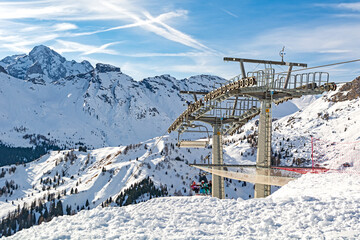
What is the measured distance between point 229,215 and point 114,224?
197 inches

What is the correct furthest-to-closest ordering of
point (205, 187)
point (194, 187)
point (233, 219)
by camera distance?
point (194, 187) → point (205, 187) → point (233, 219)

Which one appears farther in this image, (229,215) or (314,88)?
(314,88)

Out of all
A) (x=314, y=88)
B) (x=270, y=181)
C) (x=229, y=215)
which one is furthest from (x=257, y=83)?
(x=229, y=215)

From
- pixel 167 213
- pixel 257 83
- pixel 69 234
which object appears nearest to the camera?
pixel 69 234

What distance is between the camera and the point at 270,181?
65.8 feet

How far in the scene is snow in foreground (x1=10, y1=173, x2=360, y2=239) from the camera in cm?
1247

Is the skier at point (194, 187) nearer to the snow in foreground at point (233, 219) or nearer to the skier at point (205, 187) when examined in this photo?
the skier at point (205, 187)

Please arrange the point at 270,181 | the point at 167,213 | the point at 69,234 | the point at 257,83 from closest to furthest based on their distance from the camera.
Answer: the point at 69,234, the point at 167,213, the point at 270,181, the point at 257,83

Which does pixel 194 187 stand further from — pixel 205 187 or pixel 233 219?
pixel 233 219

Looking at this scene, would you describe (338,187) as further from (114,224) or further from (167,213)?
(114,224)

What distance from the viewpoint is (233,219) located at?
14.0 meters

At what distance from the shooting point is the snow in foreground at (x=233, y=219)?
40.9 ft

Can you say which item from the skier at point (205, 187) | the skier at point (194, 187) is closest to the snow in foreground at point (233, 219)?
the skier at point (205, 187)

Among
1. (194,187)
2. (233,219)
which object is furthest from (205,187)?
(233,219)
